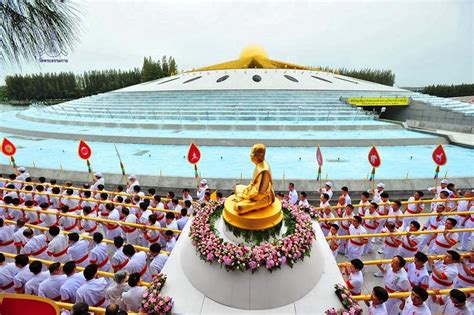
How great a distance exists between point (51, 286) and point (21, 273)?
0.67m

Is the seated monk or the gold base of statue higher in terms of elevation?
the seated monk

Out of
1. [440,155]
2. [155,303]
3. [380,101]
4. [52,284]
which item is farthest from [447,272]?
[380,101]

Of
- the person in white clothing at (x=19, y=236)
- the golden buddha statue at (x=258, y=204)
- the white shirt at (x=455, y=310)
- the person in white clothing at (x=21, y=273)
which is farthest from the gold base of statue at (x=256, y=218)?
the person in white clothing at (x=19, y=236)

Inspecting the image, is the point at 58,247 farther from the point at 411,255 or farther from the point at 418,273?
the point at 411,255

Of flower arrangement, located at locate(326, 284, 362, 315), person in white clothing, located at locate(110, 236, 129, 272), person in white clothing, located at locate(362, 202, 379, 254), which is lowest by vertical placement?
person in white clothing, located at locate(362, 202, 379, 254)

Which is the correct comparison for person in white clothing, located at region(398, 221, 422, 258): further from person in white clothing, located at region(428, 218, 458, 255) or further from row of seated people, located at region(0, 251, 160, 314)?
row of seated people, located at region(0, 251, 160, 314)

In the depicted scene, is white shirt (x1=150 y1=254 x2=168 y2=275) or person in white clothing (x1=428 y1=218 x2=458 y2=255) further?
person in white clothing (x1=428 y1=218 x2=458 y2=255)

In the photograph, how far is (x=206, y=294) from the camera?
126 inches

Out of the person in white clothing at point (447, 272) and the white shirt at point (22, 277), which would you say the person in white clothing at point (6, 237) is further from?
the person in white clothing at point (447, 272)

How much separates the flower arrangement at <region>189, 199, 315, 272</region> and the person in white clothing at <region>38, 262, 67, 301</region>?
1.89m

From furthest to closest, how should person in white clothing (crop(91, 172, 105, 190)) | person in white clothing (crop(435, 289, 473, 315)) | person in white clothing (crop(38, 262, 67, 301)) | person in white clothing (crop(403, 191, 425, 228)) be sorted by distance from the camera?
person in white clothing (crop(91, 172, 105, 190)), person in white clothing (crop(403, 191, 425, 228)), person in white clothing (crop(38, 262, 67, 301)), person in white clothing (crop(435, 289, 473, 315))

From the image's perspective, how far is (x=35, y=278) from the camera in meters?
3.53

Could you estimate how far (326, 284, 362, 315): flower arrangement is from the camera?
276cm

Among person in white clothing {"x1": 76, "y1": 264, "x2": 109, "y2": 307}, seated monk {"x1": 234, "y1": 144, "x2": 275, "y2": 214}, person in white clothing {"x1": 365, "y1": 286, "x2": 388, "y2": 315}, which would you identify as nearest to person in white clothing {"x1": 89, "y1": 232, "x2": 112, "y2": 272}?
person in white clothing {"x1": 76, "y1": 264, "x2": 109, "y2": 307}
